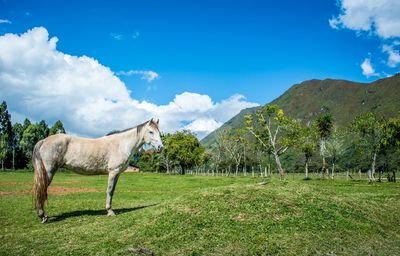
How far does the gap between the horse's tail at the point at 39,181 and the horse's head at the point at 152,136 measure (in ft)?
13.3

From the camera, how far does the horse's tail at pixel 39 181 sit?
39.3ft

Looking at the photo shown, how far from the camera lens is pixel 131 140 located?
14.0 m

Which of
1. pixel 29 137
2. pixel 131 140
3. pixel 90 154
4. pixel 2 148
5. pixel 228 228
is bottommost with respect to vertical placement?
pixel 228 228

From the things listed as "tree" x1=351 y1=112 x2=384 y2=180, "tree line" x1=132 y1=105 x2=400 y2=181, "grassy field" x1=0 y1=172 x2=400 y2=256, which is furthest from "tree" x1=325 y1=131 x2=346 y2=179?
"grassy field" x1=0 y1=172 x2=400 y2=256

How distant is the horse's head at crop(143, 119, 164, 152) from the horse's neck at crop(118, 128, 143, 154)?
25cm

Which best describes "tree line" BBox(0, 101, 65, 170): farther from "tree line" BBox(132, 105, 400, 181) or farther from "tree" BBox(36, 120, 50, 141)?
"tree line" BBox(132, 105, 400, 181)

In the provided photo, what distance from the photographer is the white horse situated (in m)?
12.2

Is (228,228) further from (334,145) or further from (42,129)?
(42,129)

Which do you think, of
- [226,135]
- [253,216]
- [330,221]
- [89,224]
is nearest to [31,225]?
[89,224]

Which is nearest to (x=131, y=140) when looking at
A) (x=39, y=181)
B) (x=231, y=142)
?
(x=39, y=181)

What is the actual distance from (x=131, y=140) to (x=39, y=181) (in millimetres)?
3765

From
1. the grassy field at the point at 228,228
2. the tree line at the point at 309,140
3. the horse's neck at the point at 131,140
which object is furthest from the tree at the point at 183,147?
the grassy field at the point at 228,228

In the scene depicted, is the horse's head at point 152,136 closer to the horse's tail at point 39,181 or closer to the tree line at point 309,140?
the horse's tail at point 39,181

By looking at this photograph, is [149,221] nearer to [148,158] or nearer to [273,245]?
[273,245]
